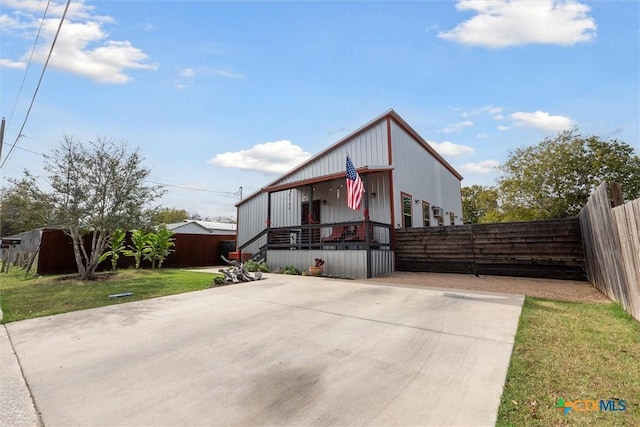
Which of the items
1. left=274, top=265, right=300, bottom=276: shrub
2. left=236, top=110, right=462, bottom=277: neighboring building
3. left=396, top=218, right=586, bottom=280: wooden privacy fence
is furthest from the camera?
left=274, top=265, right=300, bottom=276: shrub

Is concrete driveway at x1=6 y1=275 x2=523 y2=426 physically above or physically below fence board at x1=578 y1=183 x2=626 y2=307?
below

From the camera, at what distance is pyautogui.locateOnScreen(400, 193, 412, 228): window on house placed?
41.1ft

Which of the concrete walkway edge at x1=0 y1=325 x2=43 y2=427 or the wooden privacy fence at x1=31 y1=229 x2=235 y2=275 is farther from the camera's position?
the wooden privacy fence at x1=31 y1=229 x2=235 y2=275

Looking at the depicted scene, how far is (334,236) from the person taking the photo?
36.5ft

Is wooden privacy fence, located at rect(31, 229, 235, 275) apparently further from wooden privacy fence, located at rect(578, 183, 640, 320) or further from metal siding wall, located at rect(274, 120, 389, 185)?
wooden privacy fence, located at rect(578, 183, 640, 320)

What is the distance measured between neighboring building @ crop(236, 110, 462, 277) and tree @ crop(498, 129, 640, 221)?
9.92 m

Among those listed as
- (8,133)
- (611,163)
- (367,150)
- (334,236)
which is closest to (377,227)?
(334,236)

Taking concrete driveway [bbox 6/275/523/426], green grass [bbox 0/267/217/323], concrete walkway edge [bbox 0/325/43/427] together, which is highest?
green grass [bbox 0/267/217/323]

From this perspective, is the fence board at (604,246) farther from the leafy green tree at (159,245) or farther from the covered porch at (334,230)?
the leafy green tree at (159,245)

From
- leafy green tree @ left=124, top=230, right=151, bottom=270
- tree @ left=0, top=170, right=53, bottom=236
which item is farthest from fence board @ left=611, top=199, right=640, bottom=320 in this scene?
leafy green tree @ left=124, top=230, right=151, bottom=270

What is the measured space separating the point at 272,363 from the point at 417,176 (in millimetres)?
12926

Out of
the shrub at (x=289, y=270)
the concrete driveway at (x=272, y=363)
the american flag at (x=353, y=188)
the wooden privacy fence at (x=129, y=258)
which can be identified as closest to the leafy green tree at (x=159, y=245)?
the wooden privacy fence at (x=129, y=258)

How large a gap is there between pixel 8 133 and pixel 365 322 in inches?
616

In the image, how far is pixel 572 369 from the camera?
275cm
